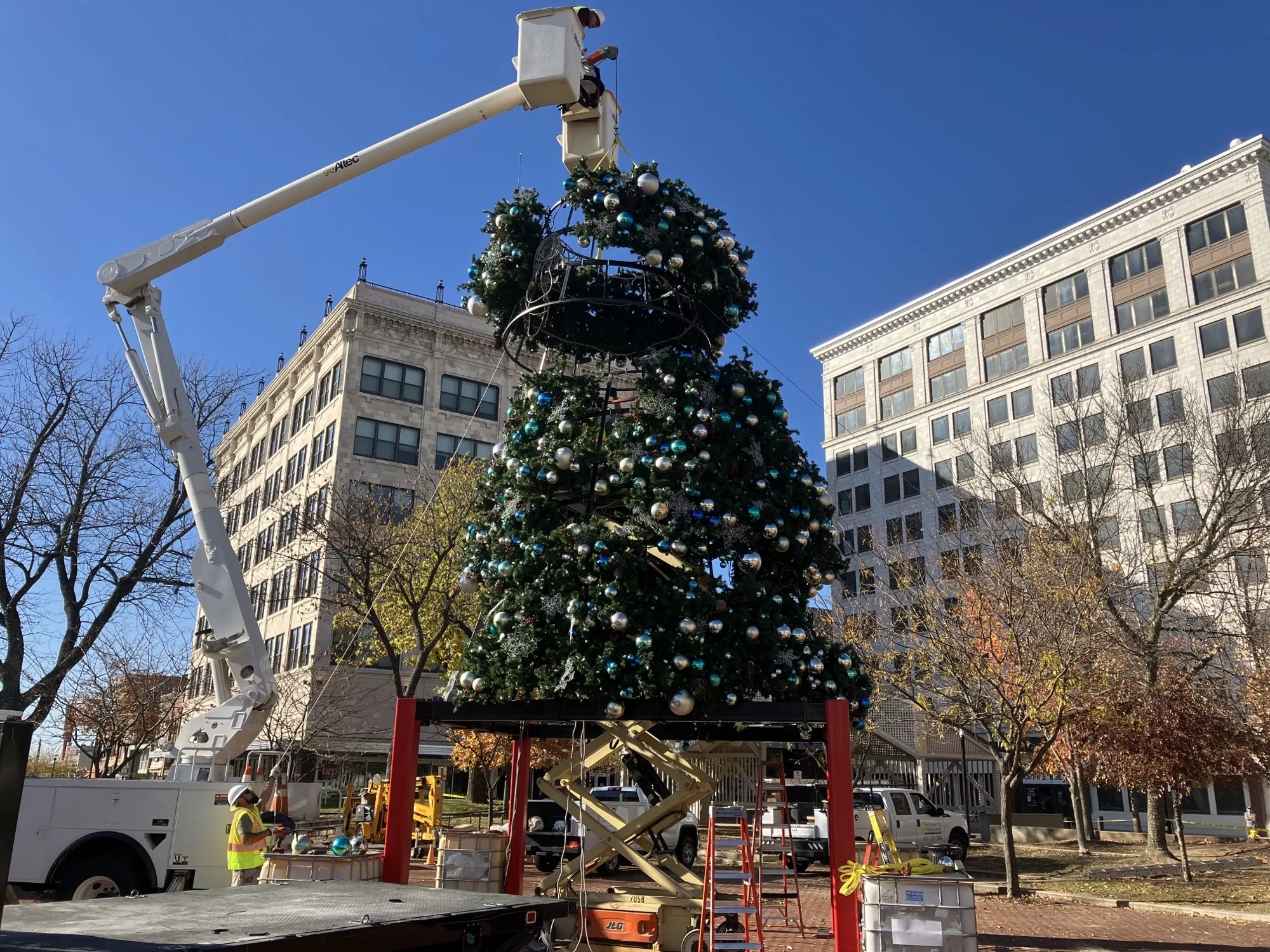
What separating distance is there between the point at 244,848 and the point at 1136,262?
49.4 meters

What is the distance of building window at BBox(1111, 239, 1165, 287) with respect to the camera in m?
46.5

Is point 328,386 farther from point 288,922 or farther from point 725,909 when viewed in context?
point 288,922

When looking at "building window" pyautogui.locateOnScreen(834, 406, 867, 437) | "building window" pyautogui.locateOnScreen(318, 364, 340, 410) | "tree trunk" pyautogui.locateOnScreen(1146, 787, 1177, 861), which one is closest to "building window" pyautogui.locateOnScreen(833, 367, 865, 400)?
"building window" pyautogui.locateOnScreen(834, 406, 867, 437)

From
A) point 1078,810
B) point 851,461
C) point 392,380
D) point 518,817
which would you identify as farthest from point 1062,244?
point 518,817

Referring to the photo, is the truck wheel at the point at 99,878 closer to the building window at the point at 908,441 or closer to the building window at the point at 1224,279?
the building window at the point at 1224,279

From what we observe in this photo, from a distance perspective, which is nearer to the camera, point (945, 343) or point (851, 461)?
point (945, 343)

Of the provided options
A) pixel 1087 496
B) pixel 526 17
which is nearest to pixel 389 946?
pixel 526 17

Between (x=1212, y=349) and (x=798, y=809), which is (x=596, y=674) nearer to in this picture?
(x=798, y=809)

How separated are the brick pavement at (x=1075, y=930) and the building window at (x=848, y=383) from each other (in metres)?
49.8

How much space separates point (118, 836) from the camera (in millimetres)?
11312

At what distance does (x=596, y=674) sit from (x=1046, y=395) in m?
44.7

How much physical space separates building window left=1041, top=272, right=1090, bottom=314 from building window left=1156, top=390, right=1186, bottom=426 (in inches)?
369

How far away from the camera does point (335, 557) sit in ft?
106

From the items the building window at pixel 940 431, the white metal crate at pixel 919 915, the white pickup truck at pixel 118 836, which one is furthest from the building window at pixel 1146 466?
the building window at pixel 940 431
